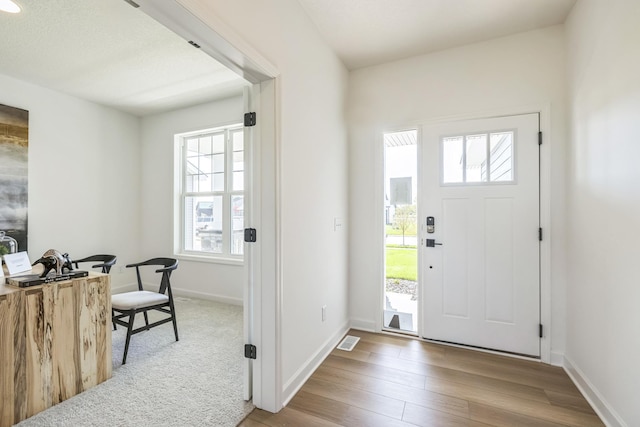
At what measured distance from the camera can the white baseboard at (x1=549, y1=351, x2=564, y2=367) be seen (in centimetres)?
225

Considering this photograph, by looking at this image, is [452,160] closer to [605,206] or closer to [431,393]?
[605,206]

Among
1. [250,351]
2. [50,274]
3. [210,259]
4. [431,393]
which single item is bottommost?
[431,393]

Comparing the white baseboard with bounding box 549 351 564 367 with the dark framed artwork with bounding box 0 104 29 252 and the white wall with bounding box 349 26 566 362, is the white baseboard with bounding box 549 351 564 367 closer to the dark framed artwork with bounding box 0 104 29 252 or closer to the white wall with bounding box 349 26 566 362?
the white wall with bounding box 349 26 566 362

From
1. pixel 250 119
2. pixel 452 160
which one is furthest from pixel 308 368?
pixel 452 160

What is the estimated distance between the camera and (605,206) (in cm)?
170

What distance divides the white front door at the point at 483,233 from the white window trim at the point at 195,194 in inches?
96.4

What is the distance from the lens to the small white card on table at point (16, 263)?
1.94 meters

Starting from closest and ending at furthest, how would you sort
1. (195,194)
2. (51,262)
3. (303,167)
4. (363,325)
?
(51,262), (303,167), (363,325), (195,194)

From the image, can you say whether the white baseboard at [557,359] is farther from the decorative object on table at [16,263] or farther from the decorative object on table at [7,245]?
the decorative object on table at [7,245]

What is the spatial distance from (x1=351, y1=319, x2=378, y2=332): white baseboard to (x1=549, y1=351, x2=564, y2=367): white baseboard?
146 centimetres

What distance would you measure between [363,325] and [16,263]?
9.53 ft

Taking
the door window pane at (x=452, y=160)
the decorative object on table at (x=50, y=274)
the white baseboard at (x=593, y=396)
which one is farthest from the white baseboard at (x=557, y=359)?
the decorative object on table at (x=50, y=274)

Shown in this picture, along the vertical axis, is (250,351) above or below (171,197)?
below

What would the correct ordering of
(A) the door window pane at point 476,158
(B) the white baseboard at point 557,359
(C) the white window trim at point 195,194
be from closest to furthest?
(B) the white baseboard at point 557,359, (A) the door window pane at point 476,158, (C) the white window trim at point 195,194
